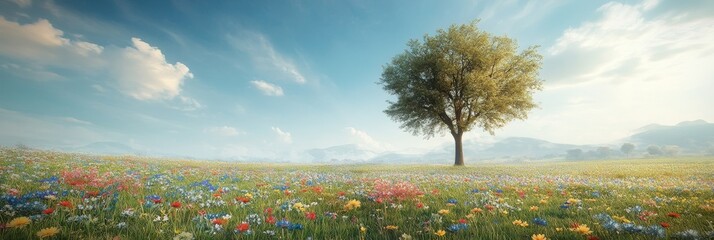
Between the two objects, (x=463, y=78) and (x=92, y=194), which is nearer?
(x=92, y=194)

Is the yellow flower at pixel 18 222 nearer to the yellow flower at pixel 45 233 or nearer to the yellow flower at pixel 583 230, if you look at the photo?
the yellow flower at pixel 45 233

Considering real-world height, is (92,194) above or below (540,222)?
above

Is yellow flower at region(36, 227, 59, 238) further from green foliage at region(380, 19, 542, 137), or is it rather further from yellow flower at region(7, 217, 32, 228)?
green foliage at region(380, 19, 542, 137)

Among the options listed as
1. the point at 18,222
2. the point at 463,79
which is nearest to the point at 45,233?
the point at 18,222

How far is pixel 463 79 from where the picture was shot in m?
37.9

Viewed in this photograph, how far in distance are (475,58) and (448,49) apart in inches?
132

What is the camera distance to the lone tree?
3700cm

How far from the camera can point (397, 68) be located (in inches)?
1602

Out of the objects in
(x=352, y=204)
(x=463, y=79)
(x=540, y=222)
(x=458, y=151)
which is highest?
(x=463, y=79)

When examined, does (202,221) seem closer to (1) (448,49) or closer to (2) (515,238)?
(2) (515,238)

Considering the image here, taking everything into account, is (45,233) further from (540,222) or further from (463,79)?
(463,79)

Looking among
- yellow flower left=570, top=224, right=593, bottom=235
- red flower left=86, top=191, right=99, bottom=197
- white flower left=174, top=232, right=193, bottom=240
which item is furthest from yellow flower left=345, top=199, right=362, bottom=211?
red flower left=86, top=191, right=99, bottom=197

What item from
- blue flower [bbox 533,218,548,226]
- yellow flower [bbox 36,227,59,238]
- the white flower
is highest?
yellow flower [bbox 36,227,59,238]

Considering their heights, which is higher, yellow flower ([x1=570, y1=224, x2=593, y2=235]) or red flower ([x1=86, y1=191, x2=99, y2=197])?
red flower ([x1=86, y1=191, x2=99, y2=197])
